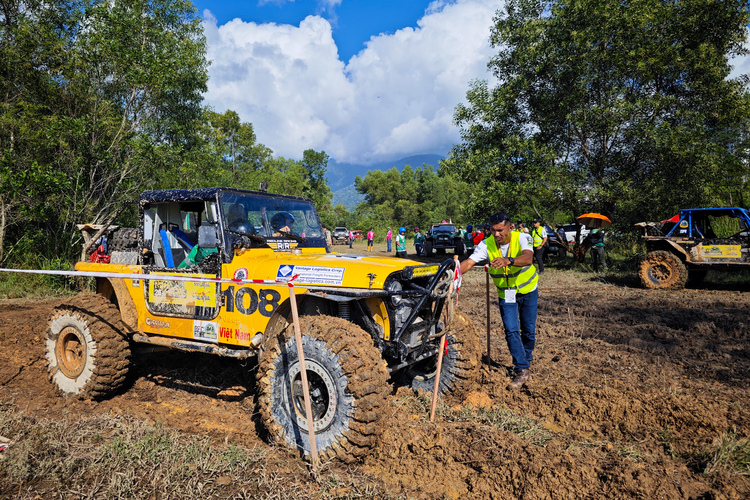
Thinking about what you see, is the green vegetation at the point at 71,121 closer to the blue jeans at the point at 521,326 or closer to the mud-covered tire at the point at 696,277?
the blue jeans at the point at 521,326

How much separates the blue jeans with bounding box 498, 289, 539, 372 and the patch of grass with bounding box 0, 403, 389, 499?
2.47 m

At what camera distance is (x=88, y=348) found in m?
4.79

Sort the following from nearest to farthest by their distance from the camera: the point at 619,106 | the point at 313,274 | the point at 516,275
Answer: the point at 313,274, the point at 516,275, the point at 619,106

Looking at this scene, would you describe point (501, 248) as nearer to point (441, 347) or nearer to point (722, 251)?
point (441, 347)

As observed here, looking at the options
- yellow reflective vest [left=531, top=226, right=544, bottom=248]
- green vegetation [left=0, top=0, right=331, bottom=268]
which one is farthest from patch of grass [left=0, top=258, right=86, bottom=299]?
yellow reflective vest [left=531, top=226, right=544, bottom=248]

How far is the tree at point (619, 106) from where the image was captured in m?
14.5

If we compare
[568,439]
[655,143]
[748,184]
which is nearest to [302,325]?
[568,439]

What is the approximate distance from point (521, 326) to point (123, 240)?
4945mm

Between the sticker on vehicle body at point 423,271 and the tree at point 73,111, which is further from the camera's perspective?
the tree at point 73,111

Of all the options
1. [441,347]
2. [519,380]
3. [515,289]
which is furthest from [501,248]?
[441,347]

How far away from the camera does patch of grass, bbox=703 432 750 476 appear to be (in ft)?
10.2

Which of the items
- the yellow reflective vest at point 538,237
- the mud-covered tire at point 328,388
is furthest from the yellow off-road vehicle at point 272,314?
the yellow reflective vest at point 538,237

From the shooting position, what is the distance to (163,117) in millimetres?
19219

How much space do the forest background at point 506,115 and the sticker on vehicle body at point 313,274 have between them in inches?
357
